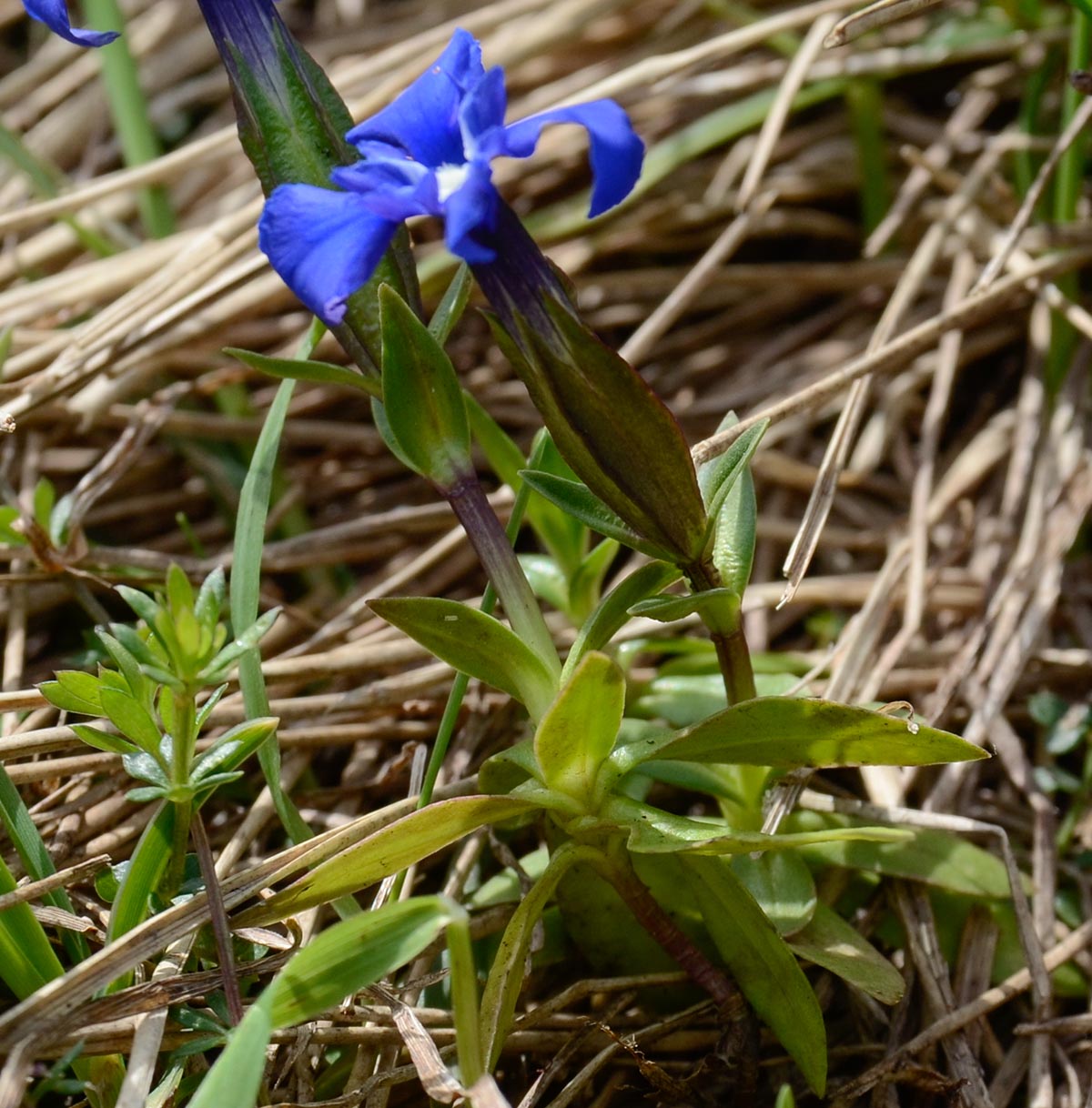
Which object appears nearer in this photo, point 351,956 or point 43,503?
point 351,956

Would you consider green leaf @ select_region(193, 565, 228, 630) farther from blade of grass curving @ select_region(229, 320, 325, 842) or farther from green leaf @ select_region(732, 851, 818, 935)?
green leaf @ select_region(732, 851, 818, 935)

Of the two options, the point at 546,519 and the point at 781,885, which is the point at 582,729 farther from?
the point at 546,519

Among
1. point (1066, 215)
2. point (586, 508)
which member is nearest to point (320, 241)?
point (586, 508)

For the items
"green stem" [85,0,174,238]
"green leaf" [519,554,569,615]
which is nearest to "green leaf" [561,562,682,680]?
"green leaf" [519,554,569,615]

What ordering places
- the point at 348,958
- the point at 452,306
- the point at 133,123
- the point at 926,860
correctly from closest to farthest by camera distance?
the point at 348,958, the point at 452,306, the point at 926,860, the point at 133,123

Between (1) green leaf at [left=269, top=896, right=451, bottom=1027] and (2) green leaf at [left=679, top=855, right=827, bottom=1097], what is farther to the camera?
(2) green leaf at [left=679, top=855, right=827, bottom=1097]
